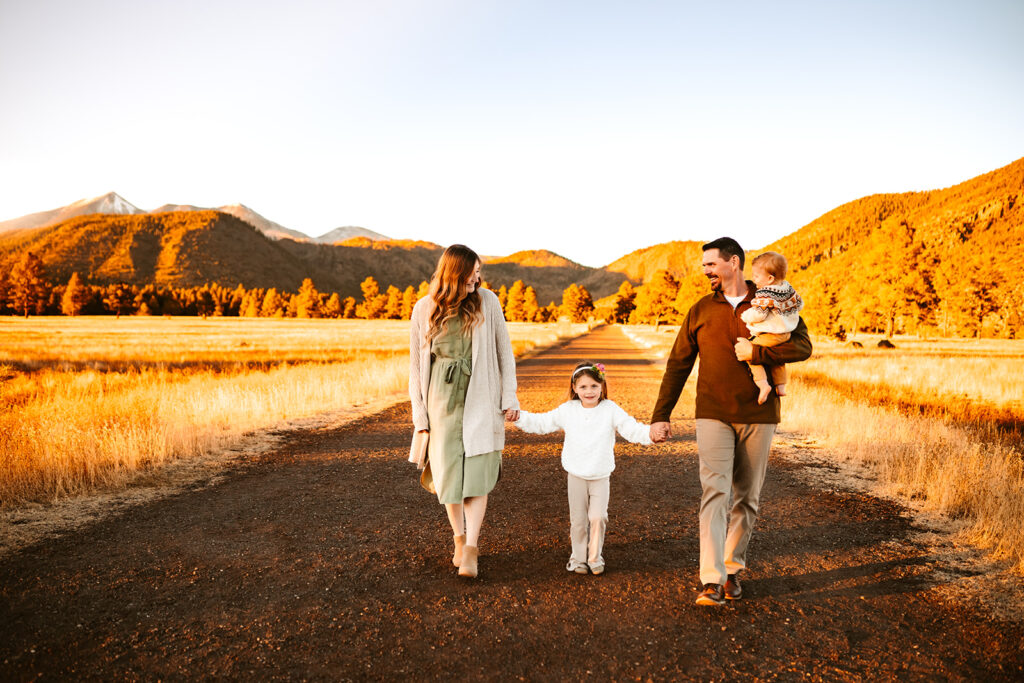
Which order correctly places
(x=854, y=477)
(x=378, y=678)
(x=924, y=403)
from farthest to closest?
(x=924, y=403) < (x=854, y=477) < (x=378, y=678)

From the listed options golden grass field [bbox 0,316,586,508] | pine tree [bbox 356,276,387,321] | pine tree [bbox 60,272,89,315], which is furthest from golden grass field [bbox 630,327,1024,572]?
pine tree [bbox 60,272,89,315]

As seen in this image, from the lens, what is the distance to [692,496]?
589cm

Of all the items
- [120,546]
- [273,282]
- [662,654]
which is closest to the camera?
[662,654]

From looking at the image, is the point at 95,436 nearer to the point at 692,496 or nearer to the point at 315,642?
the point at 315,642

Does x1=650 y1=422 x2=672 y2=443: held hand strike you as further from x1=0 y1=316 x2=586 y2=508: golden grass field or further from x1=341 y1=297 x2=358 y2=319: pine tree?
x1=341 y1=297 x2=358 y2=319: pine tree

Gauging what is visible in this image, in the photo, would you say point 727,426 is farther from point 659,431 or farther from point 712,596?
point 712,596

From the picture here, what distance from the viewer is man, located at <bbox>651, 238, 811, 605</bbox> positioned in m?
3.53

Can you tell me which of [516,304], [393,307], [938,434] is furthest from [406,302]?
[938,434]

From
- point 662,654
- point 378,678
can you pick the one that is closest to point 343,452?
point 378,678

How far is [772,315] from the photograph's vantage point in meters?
3.27

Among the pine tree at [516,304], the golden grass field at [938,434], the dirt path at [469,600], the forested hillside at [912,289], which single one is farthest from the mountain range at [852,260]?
the pine tree at [516,304]

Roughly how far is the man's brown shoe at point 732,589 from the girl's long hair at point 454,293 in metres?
2.56

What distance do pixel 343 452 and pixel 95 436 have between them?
10.6 ft

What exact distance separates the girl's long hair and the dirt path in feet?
6.27
